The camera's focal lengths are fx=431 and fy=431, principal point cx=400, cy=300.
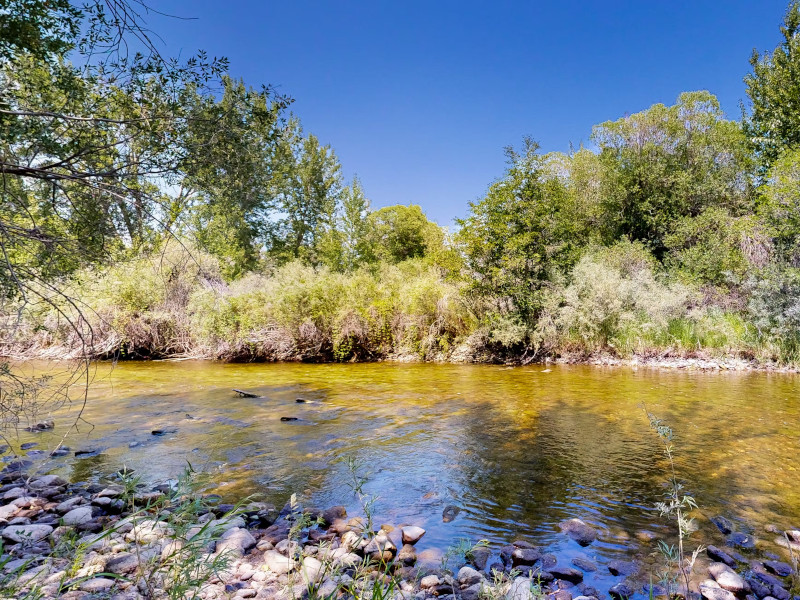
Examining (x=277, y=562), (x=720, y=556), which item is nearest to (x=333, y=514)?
(x=277, y=562)

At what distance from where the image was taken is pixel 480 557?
12.4ft

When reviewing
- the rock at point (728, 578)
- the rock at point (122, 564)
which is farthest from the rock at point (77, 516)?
the rock at point (728, 578)

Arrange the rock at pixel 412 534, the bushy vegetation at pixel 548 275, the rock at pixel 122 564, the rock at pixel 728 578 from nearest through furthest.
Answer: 1. the rock at pixel 122 564
2. the rock at pixel 728 578
3. the rock at pixel 412 534
4. the bushy vegetation at pixel 548 275

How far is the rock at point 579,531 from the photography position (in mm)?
4176

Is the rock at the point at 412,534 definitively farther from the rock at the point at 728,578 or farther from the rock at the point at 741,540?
the rock at the point at 741,540

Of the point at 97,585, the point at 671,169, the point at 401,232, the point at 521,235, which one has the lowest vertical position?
the point at 97,585

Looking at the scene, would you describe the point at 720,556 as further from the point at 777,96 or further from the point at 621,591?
the point at 777,96

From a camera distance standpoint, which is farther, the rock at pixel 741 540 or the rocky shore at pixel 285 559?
the rock at pixel 741 540

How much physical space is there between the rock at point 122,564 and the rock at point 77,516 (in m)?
1.11

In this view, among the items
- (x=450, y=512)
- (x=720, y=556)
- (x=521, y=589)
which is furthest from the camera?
(x=450, y=512)

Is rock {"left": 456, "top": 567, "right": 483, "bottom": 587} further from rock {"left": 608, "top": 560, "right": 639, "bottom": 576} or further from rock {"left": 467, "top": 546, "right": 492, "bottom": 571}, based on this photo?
rock {"left": 608, "top": 560, "right": 639, "bottom": 576}

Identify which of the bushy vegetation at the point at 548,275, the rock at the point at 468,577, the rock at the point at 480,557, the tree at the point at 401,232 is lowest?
the rock at the point at 480,557

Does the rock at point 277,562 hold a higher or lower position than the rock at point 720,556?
higher

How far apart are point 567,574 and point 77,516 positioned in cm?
448
